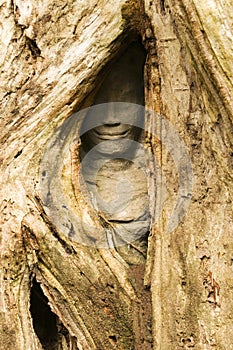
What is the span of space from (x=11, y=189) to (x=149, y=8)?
828 mm

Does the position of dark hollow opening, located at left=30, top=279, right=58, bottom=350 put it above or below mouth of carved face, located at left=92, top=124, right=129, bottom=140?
below

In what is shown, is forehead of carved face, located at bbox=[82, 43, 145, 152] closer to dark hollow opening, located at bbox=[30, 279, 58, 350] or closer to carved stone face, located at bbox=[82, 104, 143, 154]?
carved stone face, located at bbox=[82, 104, 143, 154]

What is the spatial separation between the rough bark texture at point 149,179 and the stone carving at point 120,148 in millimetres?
115

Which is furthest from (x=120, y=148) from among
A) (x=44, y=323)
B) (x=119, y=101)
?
(x=44, y=323)

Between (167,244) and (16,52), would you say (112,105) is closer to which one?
(16,52)

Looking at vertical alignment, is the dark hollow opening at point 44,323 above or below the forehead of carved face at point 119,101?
below

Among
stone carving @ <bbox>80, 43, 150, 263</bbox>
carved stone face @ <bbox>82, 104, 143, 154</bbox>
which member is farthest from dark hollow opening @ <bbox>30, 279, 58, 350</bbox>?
carved stone face @ <bbox>82, 104, 143, 154</bbox>

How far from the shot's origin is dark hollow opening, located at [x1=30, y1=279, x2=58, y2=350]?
9.69 feet

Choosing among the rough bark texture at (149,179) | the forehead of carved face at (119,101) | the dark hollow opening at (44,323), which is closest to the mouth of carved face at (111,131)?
the forehead of carved face at (119,101)

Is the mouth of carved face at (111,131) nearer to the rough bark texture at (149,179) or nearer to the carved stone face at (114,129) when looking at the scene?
the carved stone face at (114,129)

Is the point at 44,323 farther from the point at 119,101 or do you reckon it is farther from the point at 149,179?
the point at 119,101

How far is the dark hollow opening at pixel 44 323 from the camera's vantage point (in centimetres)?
295

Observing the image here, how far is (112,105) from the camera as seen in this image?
2.89 meters

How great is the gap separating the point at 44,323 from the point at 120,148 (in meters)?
0.78
